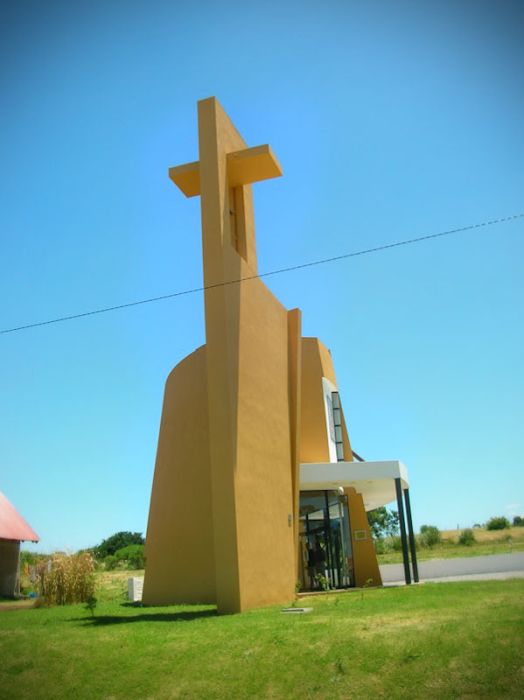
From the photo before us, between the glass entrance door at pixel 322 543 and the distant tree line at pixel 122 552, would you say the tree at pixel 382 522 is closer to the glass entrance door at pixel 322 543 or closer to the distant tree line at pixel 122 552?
the distant tree line at pixel 122 552

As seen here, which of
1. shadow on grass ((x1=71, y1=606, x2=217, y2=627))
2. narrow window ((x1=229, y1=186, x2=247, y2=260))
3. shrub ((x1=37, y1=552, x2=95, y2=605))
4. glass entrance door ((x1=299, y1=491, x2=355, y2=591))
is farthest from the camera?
glass entrance door ((x1=299, y1=491, x2=355, y2=591))

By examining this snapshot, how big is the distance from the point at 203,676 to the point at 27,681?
2.36 m

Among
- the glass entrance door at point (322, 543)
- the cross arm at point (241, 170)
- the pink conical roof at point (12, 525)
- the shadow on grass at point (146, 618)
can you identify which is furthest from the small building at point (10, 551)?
the cross arm at point (241, 170)

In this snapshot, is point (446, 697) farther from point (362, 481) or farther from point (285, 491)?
point (362, 481)

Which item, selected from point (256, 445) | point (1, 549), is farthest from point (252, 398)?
point (1, 549)

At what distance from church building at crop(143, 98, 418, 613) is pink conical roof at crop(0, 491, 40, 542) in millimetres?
8058

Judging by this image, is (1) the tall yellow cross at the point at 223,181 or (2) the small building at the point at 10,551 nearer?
(1) the tall yellow cross at the point at 223,181

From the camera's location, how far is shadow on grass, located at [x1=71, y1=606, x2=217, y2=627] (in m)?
12.0

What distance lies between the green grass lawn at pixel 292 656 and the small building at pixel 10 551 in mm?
14028

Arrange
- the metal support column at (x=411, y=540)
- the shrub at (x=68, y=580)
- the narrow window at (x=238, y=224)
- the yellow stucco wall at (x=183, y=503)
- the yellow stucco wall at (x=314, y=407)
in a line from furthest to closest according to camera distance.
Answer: the yellow stucco wall at (x=314, y=407) < the metal support column at (x=411, y=540) < the shrub at (x=68, y=580) < the narrow window at (x=238, y=224) < the yellow stucco wall at (x=183, y=503)

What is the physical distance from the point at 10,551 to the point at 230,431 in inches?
630

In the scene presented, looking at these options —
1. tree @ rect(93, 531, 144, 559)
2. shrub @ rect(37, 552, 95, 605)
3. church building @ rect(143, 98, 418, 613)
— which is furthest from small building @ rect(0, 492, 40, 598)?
tree @ rect(93, 531, 144, 559)

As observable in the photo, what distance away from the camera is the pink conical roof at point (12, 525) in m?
24.1

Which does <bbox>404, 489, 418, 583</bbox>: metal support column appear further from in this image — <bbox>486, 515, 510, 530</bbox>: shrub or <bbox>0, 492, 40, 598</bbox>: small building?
<bbox>486, 515, 510, 530</bbox>: shrub
